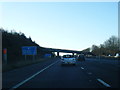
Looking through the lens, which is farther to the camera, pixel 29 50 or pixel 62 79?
pixel 29 50

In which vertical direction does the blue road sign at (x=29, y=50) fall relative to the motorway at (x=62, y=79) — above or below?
above

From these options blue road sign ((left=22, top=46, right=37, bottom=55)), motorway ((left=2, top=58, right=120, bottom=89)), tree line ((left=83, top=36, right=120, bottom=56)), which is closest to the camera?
motorway ((left=2, top=58, right=120, bottom=89))

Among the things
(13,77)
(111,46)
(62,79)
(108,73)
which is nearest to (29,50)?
(108,73)

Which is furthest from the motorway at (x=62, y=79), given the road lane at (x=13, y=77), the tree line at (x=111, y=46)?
the tree line at (x=111, y=46)

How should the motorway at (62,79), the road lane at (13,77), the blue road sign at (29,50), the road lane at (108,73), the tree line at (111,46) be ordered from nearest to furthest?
the motorway at (62,79)
the road lane at (13,77)
the road lane at (108,73)
the blue road sign at (29,50)
the tree line at (111,46)

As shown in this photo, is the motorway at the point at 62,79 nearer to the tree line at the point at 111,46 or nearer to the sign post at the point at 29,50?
the sign post at the point at 29,50

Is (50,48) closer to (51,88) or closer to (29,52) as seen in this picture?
(29,52)

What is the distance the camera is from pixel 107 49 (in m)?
132

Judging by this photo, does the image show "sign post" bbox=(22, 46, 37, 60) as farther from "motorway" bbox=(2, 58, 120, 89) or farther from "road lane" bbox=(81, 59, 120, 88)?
"motorway" bbox=(2, 58, 120, 89)

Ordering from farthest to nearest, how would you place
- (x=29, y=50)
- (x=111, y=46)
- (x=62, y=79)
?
(x=111, y=46) < (x=29, y=50) < (x=62, y=79)

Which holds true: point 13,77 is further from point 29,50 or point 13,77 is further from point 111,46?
point 111,46

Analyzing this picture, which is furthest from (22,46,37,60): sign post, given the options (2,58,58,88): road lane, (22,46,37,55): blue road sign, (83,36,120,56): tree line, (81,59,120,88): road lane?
(83,36,120,56): tree line

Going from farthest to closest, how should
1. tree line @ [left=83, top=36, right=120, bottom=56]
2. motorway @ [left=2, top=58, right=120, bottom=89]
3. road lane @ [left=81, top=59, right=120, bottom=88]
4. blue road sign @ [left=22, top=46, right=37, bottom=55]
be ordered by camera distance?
tree line @ [left=83, top=36, right=120, bottom=56] → blue road sign @ [left=22, top=46, right=37, bottom=55] → road lane @ [left=81, top=59, right=120, bottom=88] → motorway @ [left=2, top=58, right=120, bottom=89]

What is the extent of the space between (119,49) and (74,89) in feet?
365
